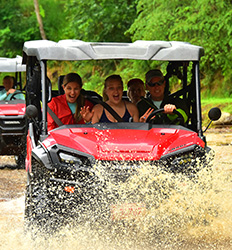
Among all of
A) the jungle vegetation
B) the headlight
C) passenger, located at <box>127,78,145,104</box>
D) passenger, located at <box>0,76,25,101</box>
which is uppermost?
the headlight

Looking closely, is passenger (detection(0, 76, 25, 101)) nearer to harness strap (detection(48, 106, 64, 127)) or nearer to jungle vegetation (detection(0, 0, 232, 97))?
harness strap (detection(48, 106, 64, 127))

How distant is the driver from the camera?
247 inches

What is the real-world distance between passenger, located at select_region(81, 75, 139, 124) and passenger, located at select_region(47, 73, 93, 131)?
246mm

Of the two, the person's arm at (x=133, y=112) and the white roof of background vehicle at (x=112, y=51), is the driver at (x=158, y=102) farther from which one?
the white roof of background vehicle at (x=112, y=51)

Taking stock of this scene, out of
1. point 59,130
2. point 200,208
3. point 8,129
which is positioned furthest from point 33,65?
point 8,129

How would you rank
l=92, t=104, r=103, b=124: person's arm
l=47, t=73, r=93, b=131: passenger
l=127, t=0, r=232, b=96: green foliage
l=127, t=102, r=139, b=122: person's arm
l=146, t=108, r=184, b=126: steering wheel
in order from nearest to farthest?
1. l=146, t=108, r=184, b=126: steering wheel
2. l=92, t=104, r=103, b=124: person's arm
3. l=127, t=102, r=139, b=122: person's arm
4. l=47, t=73, r=93, b=131: passenger
5. l=127, t=0, r=232, b=96: green foliage

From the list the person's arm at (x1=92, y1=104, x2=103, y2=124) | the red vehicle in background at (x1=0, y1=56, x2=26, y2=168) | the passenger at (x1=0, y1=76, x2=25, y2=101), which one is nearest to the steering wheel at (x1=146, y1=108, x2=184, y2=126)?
the person's arm at (x1=92, y1=104, x2=103, y2=124)

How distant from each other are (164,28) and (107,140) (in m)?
15.7

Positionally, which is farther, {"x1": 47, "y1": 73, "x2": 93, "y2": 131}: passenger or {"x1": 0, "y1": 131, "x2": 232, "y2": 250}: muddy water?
{"x1": 47, "y1": 73, "x2": 93, "y2": 131}: passenger

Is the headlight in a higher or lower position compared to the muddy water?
higher

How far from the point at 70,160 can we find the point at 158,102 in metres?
1.72

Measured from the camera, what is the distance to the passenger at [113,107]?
6.05 meters

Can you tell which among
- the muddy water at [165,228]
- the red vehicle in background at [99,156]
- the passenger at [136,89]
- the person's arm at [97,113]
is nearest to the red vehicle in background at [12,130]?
the passenger at [136,89]

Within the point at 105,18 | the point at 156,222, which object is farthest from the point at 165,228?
the point at 105,18
